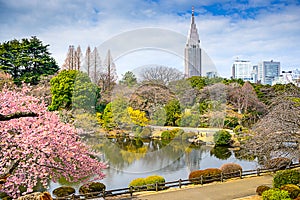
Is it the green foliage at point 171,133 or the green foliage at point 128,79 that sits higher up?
the green foliage at point 128,79

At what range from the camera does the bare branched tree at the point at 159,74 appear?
89.5 feet

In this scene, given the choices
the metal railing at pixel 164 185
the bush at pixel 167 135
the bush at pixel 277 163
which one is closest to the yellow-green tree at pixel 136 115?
the bush at pixel 167 135

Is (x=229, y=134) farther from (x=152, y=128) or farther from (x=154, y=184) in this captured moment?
(x=154, y=184)

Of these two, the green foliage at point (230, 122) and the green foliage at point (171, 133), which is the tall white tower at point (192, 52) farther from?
the green foliage at point (230, 122)

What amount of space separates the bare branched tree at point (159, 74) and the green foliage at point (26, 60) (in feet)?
45.8

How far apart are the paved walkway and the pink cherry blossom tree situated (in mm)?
3336

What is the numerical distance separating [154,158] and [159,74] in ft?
26.0

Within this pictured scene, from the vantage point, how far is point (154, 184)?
13.4 meters

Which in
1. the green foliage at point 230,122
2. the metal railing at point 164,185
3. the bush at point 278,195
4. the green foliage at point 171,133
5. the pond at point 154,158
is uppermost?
the green foliage at point 230,122

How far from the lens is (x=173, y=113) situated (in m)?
29.9

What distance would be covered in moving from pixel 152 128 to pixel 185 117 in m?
3.26

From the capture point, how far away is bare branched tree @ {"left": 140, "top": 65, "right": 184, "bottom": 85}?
27284mm

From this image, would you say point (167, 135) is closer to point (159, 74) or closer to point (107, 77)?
point (159, 74)

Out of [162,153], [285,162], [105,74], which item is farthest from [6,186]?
[105,74]
